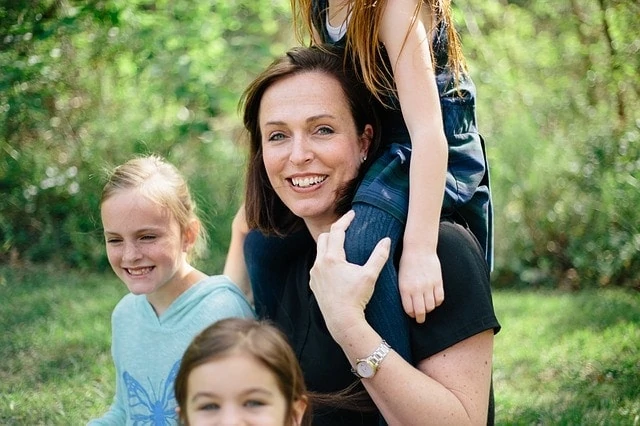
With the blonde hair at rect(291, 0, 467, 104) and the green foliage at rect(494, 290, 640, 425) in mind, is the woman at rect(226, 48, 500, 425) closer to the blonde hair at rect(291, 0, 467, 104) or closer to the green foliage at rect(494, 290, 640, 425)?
the blonde hair at rect(291, 0, 467, 104)

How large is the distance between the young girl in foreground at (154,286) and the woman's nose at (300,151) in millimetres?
531

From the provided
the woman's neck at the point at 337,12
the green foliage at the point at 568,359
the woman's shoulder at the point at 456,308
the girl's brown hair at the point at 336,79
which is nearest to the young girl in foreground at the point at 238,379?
the woman's shoulder at the point at 456,308

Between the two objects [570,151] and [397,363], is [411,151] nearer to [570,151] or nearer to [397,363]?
[397,363]

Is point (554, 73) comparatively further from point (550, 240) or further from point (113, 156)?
point (113, 156)

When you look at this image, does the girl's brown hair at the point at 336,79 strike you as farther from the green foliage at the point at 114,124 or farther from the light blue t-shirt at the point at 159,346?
the green foliage at the point at 114,124

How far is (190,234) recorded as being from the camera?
325 cm

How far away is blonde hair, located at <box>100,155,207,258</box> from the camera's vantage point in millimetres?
3096

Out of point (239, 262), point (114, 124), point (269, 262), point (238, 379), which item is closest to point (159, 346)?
point (269, 262)

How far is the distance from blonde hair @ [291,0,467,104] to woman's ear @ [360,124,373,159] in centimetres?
10

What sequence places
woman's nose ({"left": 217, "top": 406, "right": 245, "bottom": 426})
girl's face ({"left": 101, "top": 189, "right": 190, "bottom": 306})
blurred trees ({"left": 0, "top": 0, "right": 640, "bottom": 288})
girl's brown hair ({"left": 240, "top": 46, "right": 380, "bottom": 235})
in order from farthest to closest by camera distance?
blurred trees ({"left": 0, "top": 0, "right": 640, "bottom": 288})
girl's face ({"left": 101, "top": 189, "right": 190, "bottom": 306})
girl's brown hair ({"left": 240, "top": 46, "right": 380, "bottom": 235})
woman's nose ({"left": 217, "top": 406, "right": 245, "bottom": 426})

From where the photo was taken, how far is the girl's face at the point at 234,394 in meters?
2.13

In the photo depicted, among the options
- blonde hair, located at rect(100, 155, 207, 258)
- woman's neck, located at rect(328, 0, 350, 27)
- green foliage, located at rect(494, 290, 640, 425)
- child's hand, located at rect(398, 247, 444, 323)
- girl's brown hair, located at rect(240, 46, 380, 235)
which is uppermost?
woman's neck, located at rect(328, 0, 350, 27)

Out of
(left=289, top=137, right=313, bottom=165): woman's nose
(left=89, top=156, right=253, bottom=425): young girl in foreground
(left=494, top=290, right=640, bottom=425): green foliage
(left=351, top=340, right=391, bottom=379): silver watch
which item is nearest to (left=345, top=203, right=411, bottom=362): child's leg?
(left=351, top=340, right=391, bottom=379): silver watch

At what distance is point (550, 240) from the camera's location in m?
7.31
